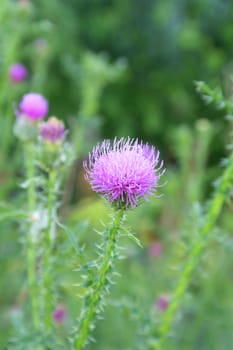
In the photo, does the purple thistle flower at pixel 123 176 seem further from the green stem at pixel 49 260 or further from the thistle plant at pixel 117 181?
the green stem at pixel 49 260

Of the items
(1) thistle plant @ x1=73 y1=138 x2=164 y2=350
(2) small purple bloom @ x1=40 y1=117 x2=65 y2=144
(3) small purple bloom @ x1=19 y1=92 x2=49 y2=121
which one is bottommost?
(1) thistle plant @ x1=73 y1=138 x2=164 y2=350

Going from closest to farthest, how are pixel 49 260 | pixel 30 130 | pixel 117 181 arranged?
1. pixel 117 181
2. pixel 49 260
3. pixel 30 130

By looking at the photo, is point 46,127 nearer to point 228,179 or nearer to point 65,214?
point 228,179

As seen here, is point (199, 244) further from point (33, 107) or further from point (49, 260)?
point (33, 107)

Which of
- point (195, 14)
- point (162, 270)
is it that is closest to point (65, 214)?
point (162, 270)

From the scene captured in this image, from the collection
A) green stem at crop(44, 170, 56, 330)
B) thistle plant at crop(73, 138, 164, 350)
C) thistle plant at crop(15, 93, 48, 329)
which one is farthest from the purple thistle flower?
thistle plant at crop(15, 93, 48, 329)

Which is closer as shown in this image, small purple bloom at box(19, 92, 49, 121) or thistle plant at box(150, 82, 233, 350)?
thistle plant at box(150, 82, 233, 350)

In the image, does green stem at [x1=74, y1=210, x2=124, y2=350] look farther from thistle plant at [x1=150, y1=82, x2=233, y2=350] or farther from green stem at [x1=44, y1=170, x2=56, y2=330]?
thistle plant at [x1=150, y1=82, x2=233, y2=350]

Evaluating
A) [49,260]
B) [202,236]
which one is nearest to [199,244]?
[202,236]
